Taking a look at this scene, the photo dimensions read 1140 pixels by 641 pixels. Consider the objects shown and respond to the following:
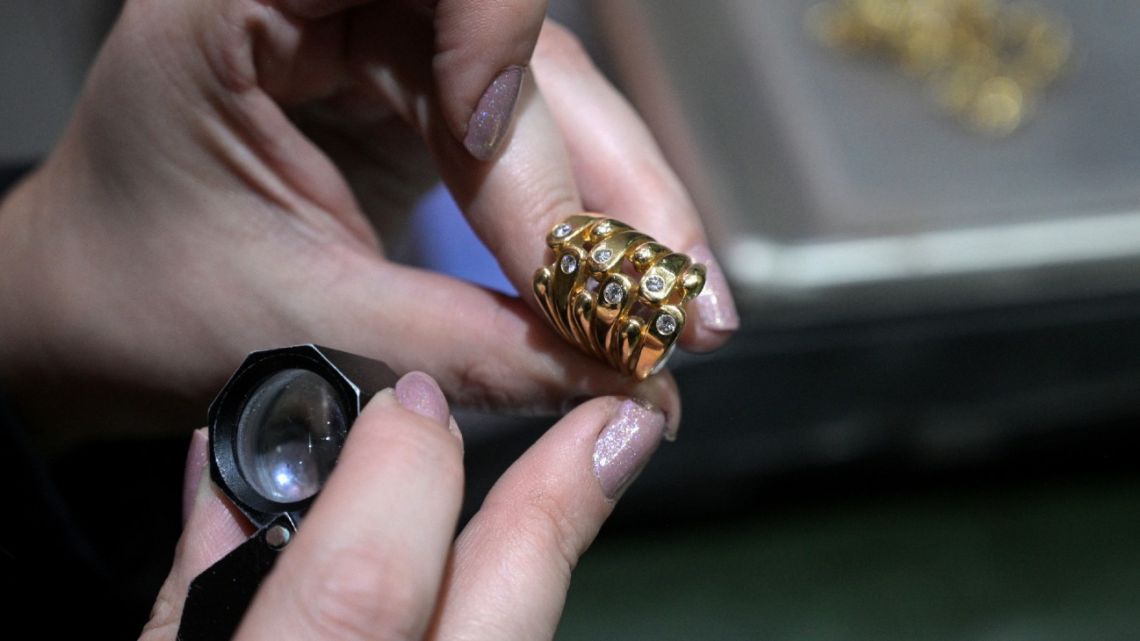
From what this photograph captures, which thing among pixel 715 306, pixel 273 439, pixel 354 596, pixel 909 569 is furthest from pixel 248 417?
pixel 909 569

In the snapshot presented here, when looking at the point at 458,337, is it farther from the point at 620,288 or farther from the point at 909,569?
the point at 909,569

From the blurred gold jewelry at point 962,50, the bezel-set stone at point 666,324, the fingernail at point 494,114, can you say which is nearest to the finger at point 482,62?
the fingernail at point 494,114

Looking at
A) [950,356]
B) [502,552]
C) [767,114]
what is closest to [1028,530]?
[950,356]

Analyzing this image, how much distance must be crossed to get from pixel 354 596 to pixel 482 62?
0.23 meters

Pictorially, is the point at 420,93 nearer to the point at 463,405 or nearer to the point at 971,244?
the point at 463,405

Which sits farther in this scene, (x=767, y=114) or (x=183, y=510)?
(x=767, y=114)

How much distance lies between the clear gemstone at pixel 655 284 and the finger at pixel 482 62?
99 millimetres

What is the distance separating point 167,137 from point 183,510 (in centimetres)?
19

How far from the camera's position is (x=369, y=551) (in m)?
0.32

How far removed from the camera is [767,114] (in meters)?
0.94

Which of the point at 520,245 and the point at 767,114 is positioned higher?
the point at 767,114

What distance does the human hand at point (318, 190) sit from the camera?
18.8 inches

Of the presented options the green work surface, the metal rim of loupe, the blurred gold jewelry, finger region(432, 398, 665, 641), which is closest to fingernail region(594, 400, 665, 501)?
finger region(432, 398, 665, 641)

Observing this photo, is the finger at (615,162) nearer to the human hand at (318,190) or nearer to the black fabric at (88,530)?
the human hand at (318,190)
